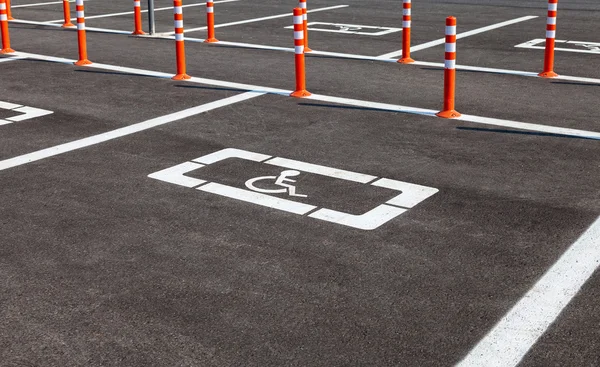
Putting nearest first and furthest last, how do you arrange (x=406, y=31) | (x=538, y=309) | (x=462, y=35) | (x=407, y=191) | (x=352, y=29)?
(x=538, y=309)
(x=407, y=191)
(x=406, y=31)
(x=462, y=35)
(x=352, y=29)

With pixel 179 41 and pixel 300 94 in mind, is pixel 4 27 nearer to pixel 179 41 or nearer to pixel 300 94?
pixel 179 41

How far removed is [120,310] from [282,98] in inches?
260

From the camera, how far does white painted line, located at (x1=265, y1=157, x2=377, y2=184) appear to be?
827cm

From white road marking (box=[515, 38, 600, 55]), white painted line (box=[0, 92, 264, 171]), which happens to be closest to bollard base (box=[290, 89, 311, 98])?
white painted line (box=[0, 92, 264, 171])

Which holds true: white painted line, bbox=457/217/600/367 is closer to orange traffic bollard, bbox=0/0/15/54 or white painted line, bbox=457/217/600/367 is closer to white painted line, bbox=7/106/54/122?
white painted line, bbox=7/106/54/122

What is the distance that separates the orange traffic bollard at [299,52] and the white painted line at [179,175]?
336cm

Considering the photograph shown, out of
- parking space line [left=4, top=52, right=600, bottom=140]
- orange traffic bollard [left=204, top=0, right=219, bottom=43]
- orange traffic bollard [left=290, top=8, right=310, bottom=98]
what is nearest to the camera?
parking space line [left=4, top=52, right=600, bottom=140]

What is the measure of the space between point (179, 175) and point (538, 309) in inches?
157

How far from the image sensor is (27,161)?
896 centimetres

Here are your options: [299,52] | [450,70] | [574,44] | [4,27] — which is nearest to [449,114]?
[450,70]

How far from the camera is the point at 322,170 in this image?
28.0 ft

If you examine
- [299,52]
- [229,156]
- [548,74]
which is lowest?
[229,156]

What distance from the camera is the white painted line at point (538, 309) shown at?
5.04 m

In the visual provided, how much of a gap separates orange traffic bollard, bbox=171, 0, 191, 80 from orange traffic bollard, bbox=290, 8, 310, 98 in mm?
2062
